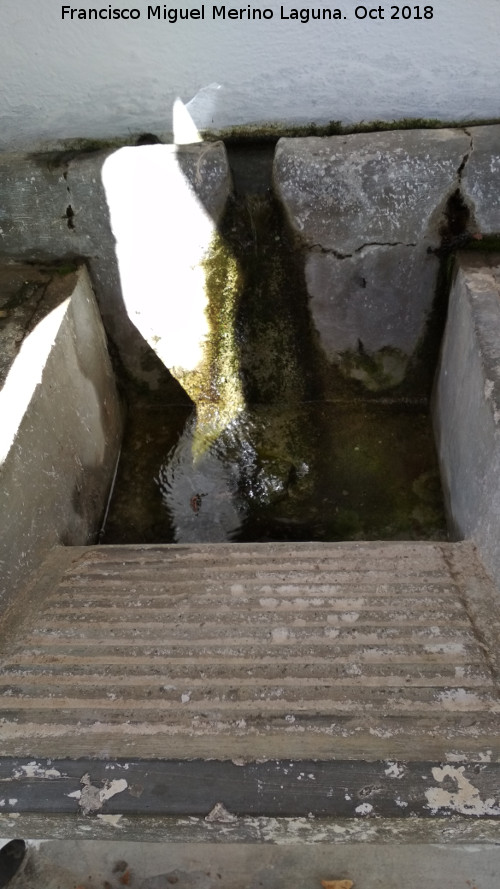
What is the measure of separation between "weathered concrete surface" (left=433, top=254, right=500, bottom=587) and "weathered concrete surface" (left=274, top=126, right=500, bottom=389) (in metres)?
0.22

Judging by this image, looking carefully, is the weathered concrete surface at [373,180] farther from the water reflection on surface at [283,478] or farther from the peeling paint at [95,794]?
the peeling paint at [95,794]

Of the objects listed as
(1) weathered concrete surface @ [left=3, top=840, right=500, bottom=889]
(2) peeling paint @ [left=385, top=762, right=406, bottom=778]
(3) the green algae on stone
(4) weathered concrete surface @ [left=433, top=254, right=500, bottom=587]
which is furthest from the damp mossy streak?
(2) peeling paint @ [left=385, top=762, right=406, bottom=778]

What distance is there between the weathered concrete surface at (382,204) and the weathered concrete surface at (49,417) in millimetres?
1088

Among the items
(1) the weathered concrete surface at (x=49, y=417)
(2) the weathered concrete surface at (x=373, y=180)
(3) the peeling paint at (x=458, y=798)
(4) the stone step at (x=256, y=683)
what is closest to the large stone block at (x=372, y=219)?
(2) the weathered concrete surface at (x=373, y=180)

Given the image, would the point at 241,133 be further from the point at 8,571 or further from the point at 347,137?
the point at 8,571

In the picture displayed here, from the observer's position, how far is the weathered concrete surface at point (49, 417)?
224 centimetres

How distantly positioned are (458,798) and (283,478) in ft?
6.07

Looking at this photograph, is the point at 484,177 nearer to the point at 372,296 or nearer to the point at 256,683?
the point at 372,296

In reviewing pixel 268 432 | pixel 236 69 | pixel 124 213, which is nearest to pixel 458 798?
pixel 268 432

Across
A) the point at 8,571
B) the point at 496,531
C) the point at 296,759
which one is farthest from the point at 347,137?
the point at 296,759

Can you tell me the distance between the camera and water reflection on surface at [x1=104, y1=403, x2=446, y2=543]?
9.93 ft

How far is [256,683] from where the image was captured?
1.78m

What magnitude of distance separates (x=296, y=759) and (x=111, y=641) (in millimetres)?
706

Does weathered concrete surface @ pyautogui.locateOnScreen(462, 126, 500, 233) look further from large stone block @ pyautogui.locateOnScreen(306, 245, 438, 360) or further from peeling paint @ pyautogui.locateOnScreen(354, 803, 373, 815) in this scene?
peeling paint @ pyautogui.locateOnScreen(354, 803, 373, 815)
